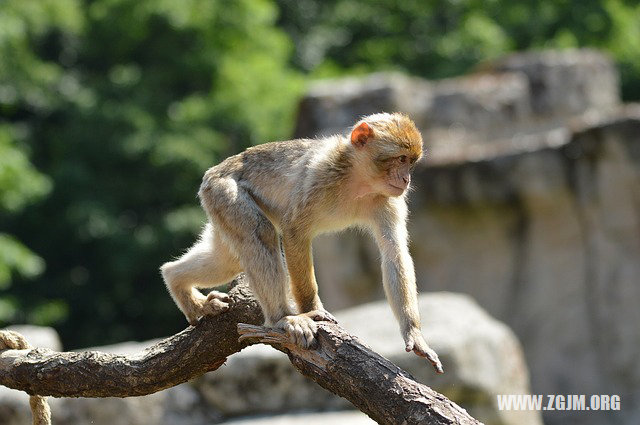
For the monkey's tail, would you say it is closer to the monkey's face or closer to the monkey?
the monkey

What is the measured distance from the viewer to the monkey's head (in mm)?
6191

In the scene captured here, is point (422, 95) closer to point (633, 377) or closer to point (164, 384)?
point (633, 377)

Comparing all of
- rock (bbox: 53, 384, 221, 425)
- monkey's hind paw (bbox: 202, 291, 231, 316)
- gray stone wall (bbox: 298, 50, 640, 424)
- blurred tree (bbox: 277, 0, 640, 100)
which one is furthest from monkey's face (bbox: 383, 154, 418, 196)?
blurred tree (bbox: 277, 0, 640, 100)

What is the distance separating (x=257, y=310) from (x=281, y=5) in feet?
72.7

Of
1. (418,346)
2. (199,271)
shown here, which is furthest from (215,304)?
(418,346)

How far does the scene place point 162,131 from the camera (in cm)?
2072

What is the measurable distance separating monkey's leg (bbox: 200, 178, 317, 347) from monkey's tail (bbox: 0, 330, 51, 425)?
1376mm

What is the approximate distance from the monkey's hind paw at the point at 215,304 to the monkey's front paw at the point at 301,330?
622 millimetres

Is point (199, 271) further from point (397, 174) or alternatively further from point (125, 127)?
point (125, 127)

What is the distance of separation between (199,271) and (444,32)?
21.7 m

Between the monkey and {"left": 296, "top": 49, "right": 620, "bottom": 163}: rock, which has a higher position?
the monkey

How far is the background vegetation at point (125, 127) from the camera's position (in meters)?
20.1

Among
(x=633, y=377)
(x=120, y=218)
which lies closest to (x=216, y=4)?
(x=120, y=218)

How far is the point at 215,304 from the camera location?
236 inches
